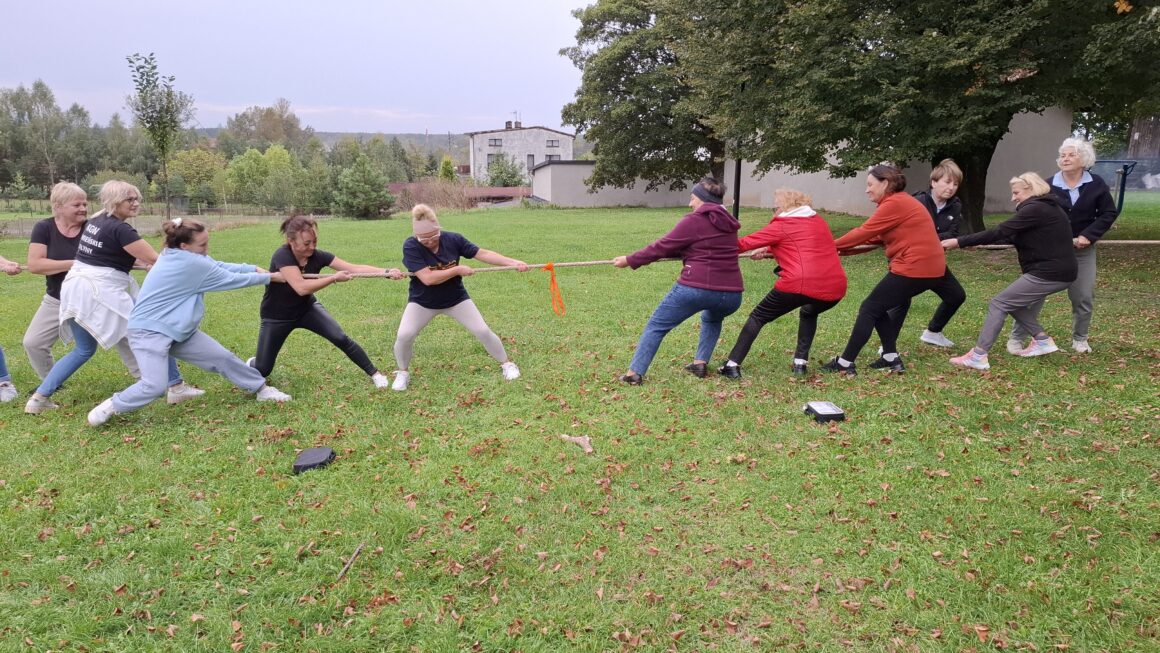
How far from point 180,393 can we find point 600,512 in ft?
15.2

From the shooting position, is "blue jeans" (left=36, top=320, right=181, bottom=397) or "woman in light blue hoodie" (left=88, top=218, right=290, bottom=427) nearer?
"woman in light blue hoodie" (left=88, top=218, right=290, bottom=427)

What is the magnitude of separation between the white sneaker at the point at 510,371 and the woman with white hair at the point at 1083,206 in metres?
5.40

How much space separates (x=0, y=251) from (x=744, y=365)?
2395 cm

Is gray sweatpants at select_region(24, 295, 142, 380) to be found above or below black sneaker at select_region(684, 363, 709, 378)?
above

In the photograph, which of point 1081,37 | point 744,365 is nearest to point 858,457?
point 744,365

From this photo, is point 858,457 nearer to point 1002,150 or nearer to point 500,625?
point 500,625

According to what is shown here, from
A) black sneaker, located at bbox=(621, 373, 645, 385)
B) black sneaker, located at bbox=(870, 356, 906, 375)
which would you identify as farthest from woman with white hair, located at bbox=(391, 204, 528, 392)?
black sneaker, located at bbox=(870, 356, 906, 375)

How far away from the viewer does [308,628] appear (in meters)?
3.33

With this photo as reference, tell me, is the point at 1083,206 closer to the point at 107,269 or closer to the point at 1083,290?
the point at 1083,290

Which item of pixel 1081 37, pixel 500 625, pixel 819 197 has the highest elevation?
pixel 1081 37

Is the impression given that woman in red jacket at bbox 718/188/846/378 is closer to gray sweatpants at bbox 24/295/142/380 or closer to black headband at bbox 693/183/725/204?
black headband at bbox 693/183/725/204

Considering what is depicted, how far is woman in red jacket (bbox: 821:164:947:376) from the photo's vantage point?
6.45m

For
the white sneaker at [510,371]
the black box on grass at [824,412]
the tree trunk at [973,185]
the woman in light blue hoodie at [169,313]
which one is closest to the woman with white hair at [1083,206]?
the black box on grass at [824,412]

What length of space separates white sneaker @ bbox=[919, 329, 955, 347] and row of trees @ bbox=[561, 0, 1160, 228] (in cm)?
629
